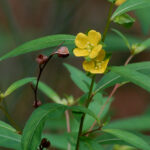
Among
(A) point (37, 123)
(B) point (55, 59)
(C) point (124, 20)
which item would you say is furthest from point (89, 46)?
(B) point (55, 59)

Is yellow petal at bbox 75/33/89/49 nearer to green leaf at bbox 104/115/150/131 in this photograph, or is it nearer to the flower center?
the flower center

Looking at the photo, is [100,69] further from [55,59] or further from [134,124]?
[55,59]

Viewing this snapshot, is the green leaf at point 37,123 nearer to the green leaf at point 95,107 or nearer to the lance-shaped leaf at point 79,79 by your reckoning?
the green leaf at point 95,107

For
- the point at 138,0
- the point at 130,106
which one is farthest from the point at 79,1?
the point at 130,106

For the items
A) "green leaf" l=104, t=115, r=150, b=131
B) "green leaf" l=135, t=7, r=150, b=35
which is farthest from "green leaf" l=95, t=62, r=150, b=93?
"green leaf" l=104, t=115, r=150, b=131

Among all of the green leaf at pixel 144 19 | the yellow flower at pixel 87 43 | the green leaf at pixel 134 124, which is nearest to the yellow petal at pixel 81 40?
the yellow flower at pixel 87 43

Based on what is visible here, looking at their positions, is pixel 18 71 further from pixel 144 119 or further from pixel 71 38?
pixel 71 38

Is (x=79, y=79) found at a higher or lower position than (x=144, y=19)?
lower
